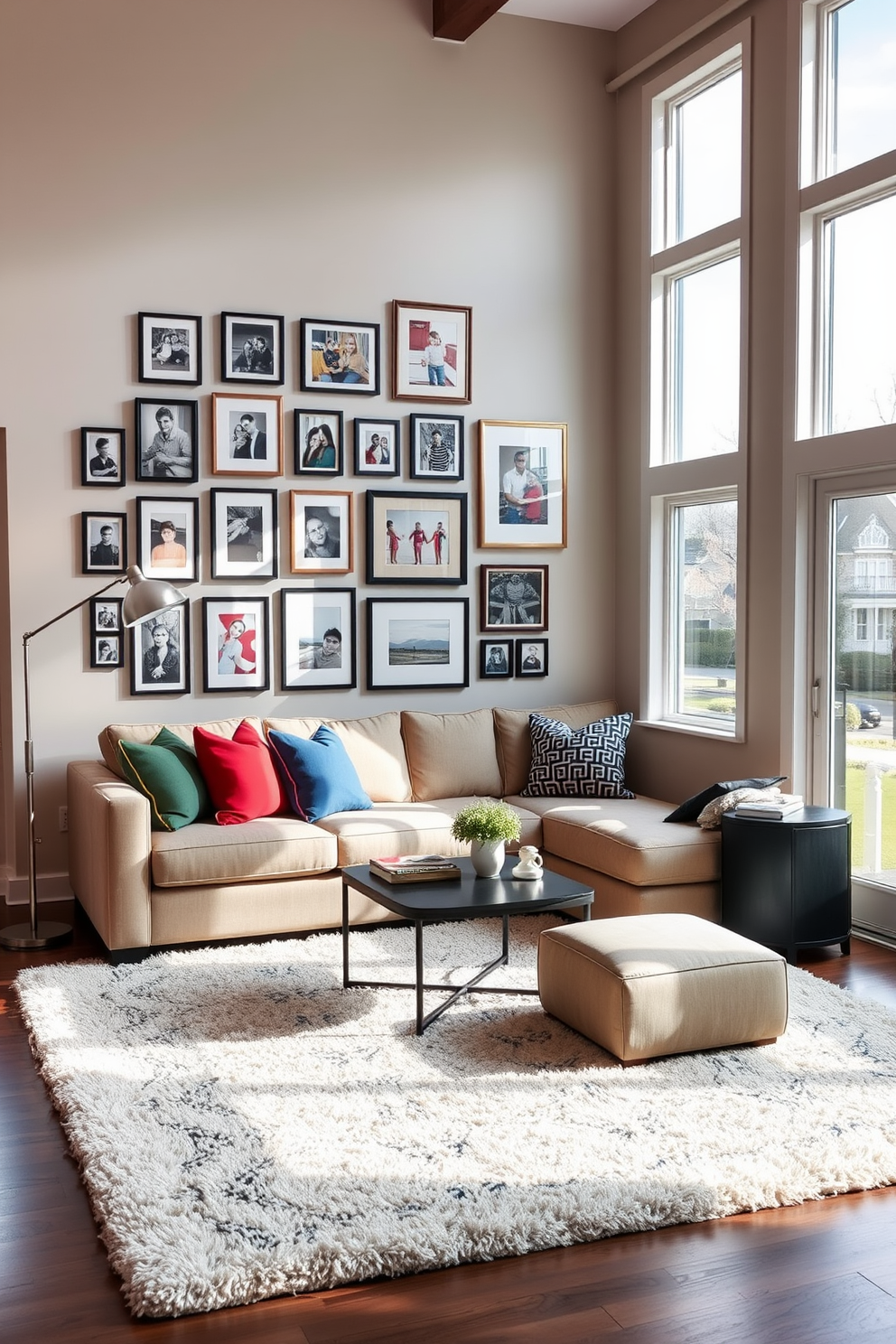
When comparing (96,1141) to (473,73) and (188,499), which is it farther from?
(473,73)

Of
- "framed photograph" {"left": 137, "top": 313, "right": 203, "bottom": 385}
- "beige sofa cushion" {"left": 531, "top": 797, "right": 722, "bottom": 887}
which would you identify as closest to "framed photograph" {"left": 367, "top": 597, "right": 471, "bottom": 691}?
"beige sofa cushion" {"left": 531, "top": 797, "right": 722, "bottom": 887}

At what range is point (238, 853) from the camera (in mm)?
4805

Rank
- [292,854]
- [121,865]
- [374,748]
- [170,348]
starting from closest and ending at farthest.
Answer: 1. [121,865]
2. [292,854]
3. [170,348]
4. [374,748]

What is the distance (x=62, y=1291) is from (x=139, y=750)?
2698 mm

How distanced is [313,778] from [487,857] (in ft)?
4.26

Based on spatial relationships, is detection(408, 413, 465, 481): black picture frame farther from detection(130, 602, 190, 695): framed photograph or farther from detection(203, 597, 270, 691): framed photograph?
detection(130, 602, 190, 695): framed photograph

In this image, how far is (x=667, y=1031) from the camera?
3.59m

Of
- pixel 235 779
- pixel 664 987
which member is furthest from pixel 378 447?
pixel 664 987

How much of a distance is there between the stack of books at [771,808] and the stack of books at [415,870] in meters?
1.32

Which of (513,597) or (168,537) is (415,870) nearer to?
(168,537)

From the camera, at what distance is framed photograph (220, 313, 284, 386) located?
5.84 meters

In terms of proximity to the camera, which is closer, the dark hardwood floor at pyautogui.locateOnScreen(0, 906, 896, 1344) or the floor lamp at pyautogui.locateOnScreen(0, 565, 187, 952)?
the dark hardwood floor at pyautogui.locateOnScreen(0, 906, 896, 1344)

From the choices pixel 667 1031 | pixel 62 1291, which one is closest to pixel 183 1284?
pixel 62 1291

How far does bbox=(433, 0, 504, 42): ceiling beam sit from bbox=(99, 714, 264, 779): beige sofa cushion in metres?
3.52
